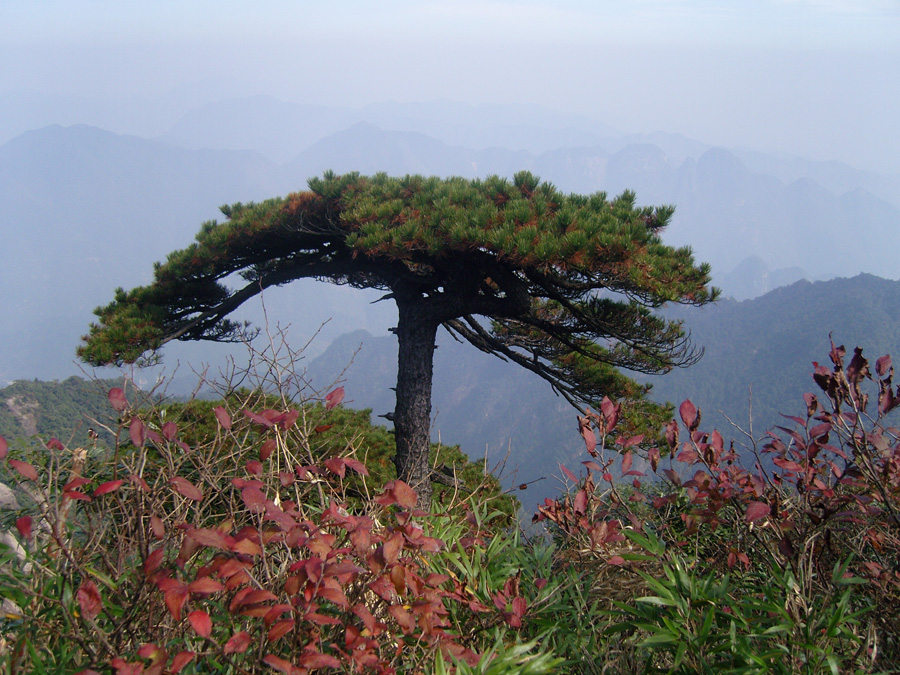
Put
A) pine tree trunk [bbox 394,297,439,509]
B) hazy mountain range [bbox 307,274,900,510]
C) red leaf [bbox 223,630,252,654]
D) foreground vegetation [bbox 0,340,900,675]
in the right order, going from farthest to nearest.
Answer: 1. hazy mountain range [bbox 307,274,900,510]
2. pine tree trunk [bbox 394,297,439,509]
3. foreground vegetation [bbox 0,340,900,675]
4. red leaf [bbox 223,630,252,654]

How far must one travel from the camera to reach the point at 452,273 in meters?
5.77

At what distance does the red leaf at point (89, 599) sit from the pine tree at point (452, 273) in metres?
2.91

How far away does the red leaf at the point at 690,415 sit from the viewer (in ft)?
5.85

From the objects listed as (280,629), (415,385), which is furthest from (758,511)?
(415,385)

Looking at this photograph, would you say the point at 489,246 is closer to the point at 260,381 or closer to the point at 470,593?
the point at 260,381

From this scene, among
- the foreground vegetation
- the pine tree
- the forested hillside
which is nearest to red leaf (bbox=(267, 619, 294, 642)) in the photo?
the foreground vegetation

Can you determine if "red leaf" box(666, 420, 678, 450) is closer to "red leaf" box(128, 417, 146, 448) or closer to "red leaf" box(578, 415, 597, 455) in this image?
"red leaf" box(578, 415, 597, 455)

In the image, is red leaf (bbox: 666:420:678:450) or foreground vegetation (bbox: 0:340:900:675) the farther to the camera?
red leaf (bbox: 666:420:678:450)

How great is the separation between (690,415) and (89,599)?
5.64 feet

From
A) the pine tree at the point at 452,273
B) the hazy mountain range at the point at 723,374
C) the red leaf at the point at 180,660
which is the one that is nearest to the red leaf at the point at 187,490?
the red leaf at the point at 180,660

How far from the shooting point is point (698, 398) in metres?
83.8

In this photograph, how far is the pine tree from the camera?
13.9ft

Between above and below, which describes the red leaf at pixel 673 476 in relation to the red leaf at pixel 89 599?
above

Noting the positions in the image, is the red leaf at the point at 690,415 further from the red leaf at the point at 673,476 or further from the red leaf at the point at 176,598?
the red leaf at the point at 176,598
